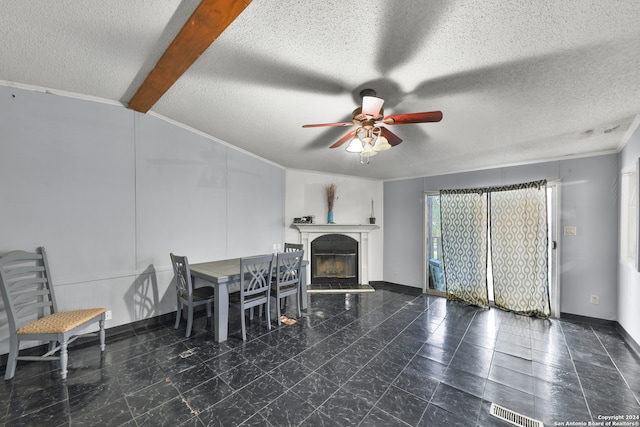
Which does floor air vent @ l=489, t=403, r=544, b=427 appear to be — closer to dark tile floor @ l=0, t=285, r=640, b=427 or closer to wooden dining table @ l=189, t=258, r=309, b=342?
dark tile floor @ l=0, t=285, r=640, b=427

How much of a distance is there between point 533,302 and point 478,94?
319 cm

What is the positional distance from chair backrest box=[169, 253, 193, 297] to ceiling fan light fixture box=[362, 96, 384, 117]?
229cm

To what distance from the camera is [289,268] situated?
10.5ft

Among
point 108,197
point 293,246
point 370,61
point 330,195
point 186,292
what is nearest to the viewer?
point 370,61

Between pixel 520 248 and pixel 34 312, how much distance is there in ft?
18.5

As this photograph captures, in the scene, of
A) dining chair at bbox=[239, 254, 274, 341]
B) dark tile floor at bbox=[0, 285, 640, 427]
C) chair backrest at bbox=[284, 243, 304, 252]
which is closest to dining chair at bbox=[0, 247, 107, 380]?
dark tile floor at bbox=[0, 285, 640, 427]

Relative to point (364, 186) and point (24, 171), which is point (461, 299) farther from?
point (24, 171)

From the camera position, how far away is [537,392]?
1.94m

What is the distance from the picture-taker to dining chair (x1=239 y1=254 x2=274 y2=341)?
8.92 ft

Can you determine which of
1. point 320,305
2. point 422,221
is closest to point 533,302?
point 422,221

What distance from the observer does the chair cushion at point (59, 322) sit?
1.93 metres

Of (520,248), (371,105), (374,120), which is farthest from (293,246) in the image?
(520,248)

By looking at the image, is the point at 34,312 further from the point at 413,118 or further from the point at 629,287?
the point at 629,287

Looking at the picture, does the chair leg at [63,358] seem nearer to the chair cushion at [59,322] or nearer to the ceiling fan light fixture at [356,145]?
the chair cushion at [59,322]
